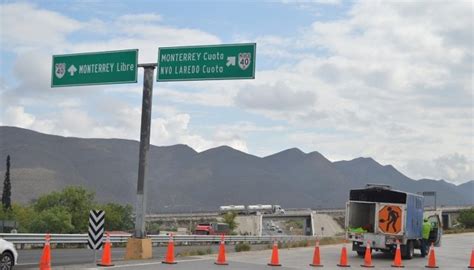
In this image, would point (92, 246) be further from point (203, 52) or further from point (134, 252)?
point (203, 52)

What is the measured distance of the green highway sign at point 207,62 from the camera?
22734mm

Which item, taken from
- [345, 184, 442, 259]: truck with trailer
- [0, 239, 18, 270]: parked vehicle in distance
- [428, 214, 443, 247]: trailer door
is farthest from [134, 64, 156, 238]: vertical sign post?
[428, 214, 443, 247]: trailer door

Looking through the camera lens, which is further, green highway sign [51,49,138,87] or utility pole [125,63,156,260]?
green highway sign [51,49,138,87]

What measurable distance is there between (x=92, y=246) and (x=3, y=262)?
338cm

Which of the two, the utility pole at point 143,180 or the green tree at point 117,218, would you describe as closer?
the utility pole at point 143,180

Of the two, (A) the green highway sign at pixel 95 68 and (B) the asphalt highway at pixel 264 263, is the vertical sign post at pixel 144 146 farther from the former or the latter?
(B) the asphalt highway at pixel 264 263

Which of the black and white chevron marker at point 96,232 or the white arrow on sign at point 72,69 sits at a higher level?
the white arrow on sign at point 72,69

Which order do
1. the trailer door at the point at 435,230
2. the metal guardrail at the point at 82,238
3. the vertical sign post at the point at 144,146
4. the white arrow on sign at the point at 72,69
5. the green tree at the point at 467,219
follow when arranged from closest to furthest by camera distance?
the vertical sign post at the point at 144,146
the white arrow on sign at the point at 72,69
the metal guardrail at the point at 82,238
the trailer door at the point at 435,230
the green tree at the point at 467,219

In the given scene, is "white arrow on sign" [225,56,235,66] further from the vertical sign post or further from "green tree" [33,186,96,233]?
"green tree" [33,186,96,233]

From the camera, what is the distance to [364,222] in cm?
3145

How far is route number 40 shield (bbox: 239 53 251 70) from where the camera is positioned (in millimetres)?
22688

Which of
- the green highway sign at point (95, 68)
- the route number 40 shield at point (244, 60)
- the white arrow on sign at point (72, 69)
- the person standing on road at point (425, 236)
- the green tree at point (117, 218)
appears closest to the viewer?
the route number 40 shield at point (244, 60)

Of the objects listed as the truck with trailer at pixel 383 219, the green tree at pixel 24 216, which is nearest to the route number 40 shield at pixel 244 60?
the truck with trailer at pixel 383 219

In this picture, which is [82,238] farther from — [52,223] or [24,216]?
[24,216]
